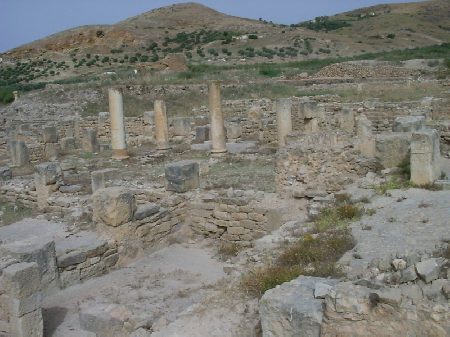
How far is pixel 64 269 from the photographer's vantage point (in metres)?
7.68

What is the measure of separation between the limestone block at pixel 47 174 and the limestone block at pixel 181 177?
3.60 m

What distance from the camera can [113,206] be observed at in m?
8.51

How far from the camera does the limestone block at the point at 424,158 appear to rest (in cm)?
829

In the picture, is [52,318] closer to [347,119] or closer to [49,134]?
[347,119]

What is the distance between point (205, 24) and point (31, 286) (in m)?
78.7

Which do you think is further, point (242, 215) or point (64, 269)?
point (242, 215)

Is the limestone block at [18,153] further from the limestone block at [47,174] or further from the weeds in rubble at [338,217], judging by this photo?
the weeds in rubble at [338,217]

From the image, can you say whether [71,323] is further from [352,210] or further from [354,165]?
[354,165]

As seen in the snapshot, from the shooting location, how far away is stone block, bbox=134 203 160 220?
899 centimetres

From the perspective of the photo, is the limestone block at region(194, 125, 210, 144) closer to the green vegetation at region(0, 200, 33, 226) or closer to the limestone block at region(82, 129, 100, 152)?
the limestone block at region(82, 129, 100, 152)

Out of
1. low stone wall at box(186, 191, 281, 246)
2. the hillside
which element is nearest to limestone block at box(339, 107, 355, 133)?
low stone wall at box(186, 191, 281, 246)

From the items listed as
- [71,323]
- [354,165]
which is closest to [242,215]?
[354,165]

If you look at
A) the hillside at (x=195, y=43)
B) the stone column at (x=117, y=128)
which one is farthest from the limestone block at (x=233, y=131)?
the hillside at (x=195, y=43)

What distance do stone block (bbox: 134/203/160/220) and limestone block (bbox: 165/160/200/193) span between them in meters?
1.11
